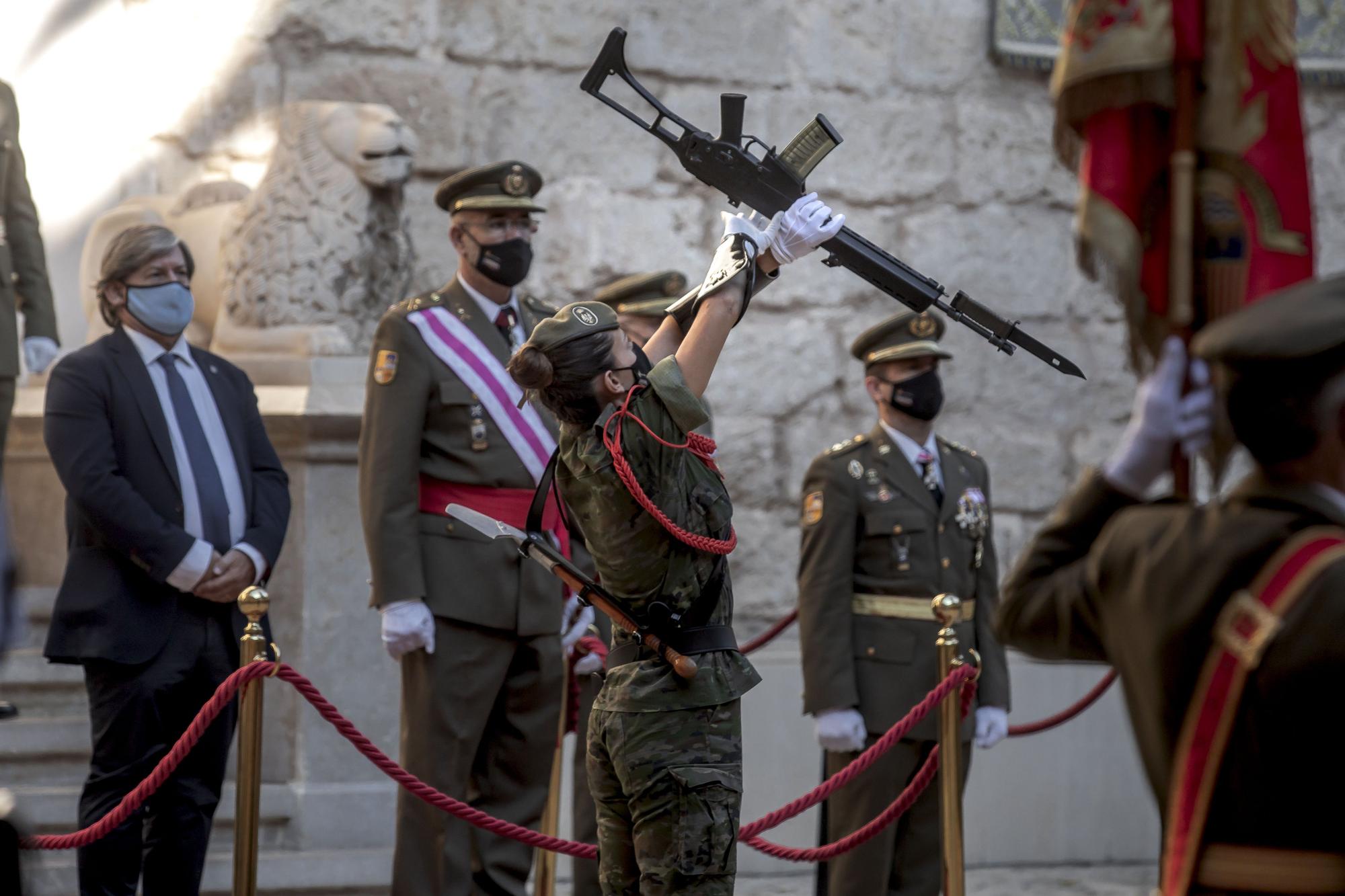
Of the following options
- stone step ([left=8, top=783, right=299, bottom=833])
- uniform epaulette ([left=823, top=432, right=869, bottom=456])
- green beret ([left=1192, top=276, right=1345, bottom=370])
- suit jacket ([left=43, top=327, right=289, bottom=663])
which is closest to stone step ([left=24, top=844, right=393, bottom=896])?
stone step ([left=8, top=783, right=299, bottom=833])

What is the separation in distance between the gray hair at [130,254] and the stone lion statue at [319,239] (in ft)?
2.62

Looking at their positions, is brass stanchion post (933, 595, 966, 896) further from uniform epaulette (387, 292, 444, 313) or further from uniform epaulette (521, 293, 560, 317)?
uniform epaulette (387, 292, 444, 313)

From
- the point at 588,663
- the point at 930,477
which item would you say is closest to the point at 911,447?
the point at 930,477

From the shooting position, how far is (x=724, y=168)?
362cm

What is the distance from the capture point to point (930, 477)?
4.94 metres

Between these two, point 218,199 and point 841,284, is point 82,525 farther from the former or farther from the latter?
point 841,284

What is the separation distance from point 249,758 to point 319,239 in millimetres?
1996

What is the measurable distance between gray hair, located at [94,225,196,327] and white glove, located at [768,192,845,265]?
178 cm

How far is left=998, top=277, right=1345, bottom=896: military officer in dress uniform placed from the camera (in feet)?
5.74

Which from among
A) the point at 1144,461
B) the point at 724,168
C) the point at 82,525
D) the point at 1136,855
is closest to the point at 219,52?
the point at 82,525

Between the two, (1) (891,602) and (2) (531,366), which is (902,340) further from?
(2) (531,366)

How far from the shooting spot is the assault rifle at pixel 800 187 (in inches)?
139

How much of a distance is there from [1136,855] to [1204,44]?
4803 mm

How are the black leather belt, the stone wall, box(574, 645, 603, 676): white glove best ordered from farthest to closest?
the stone wall < box(574, 645, 603, 676): white glove < the black leather belt
